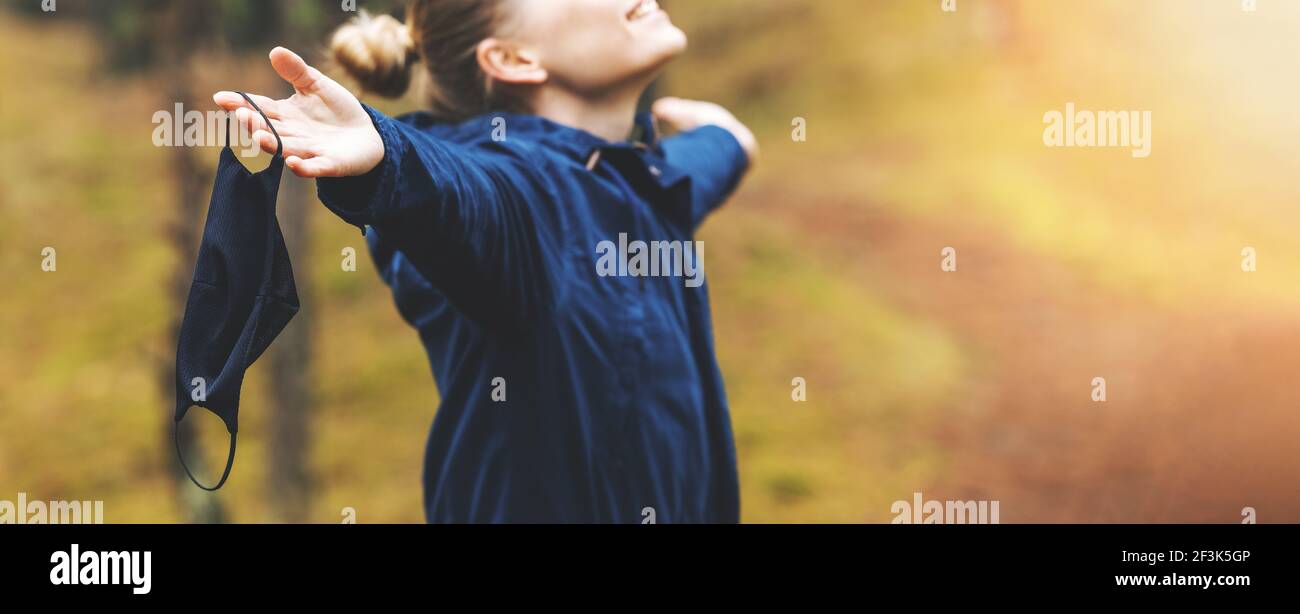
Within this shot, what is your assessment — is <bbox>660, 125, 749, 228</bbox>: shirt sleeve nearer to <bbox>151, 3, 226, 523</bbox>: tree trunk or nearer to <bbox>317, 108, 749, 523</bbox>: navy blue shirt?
<bbox>317, 108, 749, 523</bbox>: navy blue shirt

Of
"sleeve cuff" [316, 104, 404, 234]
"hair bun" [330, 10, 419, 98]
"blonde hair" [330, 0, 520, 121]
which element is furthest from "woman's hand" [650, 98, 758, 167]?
"sleeve cuff" [316, 104, 404, 234]

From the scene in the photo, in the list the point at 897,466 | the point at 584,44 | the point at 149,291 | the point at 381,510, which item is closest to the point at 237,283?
the point at 584,44

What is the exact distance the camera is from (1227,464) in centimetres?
617

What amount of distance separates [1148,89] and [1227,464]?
3.90 meters

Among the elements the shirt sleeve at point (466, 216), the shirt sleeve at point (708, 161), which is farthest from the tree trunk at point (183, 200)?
the shirt sleeve at point (466, 216)

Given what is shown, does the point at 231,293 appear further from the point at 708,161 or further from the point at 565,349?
the point at 708,161

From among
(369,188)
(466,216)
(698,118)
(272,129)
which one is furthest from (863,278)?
(272,129)

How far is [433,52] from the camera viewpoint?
7.00 ft

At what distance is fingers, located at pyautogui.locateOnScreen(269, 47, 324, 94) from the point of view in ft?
4.23

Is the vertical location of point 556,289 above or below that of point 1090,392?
below

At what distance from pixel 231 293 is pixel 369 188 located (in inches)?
7.8

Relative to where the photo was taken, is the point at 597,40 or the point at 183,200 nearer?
the point at 597,40

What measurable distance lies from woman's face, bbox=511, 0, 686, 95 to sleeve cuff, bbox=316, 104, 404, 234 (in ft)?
2.03

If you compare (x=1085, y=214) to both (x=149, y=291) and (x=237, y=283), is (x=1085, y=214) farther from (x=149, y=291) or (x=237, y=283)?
(x=237, y=283)
